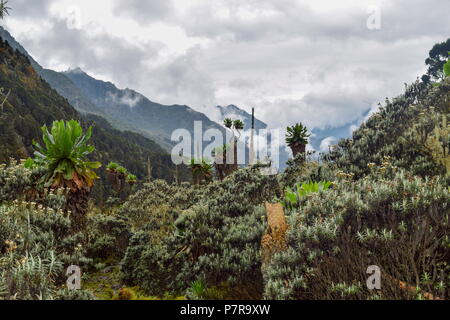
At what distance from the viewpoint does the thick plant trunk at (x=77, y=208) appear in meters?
12.6

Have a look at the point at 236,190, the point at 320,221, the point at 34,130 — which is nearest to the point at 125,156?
the point at 34,130

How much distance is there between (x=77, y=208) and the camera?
41.7 feet

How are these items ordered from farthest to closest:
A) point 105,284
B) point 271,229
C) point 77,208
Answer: point 77,208
point 105,284
point 271,229

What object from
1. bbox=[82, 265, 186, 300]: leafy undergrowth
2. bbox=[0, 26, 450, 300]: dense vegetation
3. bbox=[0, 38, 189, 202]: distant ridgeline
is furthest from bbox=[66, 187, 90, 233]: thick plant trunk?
bbox=[0, 38, 189, 202]: distant ridgeline

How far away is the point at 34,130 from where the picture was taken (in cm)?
5988

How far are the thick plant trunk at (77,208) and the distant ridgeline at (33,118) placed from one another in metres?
32.0

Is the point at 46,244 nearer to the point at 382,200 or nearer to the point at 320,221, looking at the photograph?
the point at 320,221

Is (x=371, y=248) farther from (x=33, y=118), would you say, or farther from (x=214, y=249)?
(x=33, y=118)

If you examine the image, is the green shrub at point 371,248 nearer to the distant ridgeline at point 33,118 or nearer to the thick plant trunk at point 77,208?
the thick plant trunk at point 77,208

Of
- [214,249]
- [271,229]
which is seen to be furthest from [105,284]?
[271,229]

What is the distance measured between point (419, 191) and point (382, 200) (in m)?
0.64

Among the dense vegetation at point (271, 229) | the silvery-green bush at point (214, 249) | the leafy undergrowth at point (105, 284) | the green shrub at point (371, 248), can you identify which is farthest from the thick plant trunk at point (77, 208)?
the green shrub at point (371, 248)

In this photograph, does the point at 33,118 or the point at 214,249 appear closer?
the point at 214,249

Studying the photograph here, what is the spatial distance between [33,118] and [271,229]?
225ft
